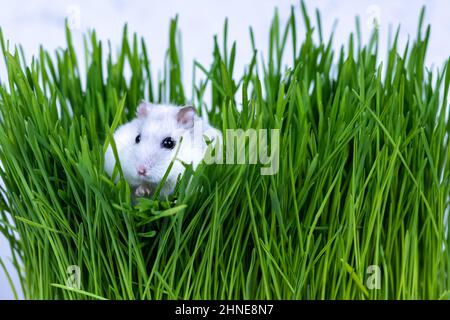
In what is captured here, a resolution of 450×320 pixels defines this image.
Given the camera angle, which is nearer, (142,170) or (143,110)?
(142,170)

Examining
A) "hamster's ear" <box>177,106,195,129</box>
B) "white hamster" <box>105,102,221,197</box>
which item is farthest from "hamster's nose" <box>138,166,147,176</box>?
"hamster's ear" <box>177,106,195,129</box>

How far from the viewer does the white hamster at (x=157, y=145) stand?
41.1 inches

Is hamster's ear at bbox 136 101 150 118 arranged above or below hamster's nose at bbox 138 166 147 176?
above

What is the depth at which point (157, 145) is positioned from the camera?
1081mm

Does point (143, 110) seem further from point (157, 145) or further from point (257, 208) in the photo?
point (257, 208)

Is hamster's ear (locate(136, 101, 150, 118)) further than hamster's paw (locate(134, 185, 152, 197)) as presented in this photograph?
Yes

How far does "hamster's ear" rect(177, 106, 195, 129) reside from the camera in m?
1.11

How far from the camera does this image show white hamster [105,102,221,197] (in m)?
1.04

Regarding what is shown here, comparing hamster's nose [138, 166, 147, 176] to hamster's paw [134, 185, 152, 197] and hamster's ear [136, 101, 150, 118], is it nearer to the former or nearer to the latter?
hamster's paw [134, 185, 152, 197]

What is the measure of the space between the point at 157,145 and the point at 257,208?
0.70 ft

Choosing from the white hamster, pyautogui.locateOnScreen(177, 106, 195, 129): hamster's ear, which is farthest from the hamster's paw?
pyautogui.locateOnScreen(177, 106, 195, 129): hamster's ear

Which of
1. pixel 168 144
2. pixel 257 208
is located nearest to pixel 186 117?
pixel 168 144

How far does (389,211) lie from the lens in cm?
113

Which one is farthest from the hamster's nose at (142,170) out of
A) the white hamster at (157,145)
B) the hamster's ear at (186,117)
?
the hamster's ear at (186,117)
